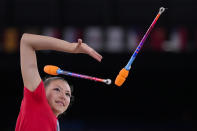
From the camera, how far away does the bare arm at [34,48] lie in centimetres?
211

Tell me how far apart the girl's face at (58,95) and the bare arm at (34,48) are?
0.20 m

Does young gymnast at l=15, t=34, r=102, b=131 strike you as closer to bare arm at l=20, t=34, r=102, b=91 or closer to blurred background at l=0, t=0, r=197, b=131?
bare arm at l=20, t=34, r=102, b=91

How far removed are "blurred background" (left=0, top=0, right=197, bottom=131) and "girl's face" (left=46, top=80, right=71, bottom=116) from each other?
Result: 5.29 metres

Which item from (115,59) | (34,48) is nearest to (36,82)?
(34,48)

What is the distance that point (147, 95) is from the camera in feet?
34.5

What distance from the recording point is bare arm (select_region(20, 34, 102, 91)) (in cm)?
211

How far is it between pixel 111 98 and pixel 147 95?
1.01 metres

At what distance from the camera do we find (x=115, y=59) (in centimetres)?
797

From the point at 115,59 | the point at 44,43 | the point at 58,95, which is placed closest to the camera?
the point at 44,43

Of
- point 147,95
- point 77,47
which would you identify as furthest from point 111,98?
point 77,47

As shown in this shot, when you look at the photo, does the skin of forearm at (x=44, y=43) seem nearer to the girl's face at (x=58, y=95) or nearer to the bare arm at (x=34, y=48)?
the bare arm at (x=34, y=48)

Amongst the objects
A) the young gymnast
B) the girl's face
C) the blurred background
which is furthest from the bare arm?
the blurred background

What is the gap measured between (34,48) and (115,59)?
5869 mm

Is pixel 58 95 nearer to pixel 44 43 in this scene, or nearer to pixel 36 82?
pixel 36 82
